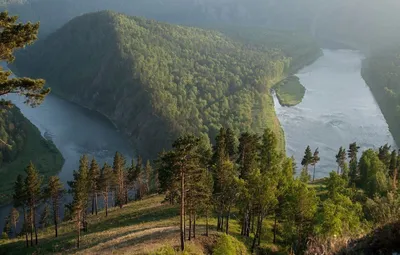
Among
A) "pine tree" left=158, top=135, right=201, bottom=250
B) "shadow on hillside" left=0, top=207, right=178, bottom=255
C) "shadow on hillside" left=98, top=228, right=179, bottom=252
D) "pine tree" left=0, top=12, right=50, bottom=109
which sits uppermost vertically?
"pine tree" left=0, top=12, right=50, bottom=109

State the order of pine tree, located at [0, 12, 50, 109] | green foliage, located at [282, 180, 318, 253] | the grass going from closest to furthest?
pine tree, located at [0, 12, 50, 109] → the grass → green foliage, located at [282, 180, 318, 253]

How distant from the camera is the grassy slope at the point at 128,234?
45.4 metres

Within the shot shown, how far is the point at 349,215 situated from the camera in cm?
4741

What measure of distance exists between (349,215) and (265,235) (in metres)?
15.3

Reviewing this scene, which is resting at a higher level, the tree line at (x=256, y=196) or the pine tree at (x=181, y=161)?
the pine tree at (x=181, y=161)

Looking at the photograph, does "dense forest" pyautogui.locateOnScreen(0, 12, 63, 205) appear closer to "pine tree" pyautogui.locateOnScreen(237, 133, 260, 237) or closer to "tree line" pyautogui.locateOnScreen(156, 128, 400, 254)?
"pine tree" pyautogui.locateOnScreen(237, 133, 260, 237)

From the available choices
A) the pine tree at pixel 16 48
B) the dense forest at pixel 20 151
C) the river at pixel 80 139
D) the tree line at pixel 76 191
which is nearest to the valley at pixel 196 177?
the pine tree at pixel 16 48

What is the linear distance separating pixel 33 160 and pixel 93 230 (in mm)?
95119

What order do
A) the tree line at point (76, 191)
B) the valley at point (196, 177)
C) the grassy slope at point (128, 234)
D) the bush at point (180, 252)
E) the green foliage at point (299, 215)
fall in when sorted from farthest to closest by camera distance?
the tree line at point (76, 191), the green foliage at point (299, 215), the grassy slope at point (128, 234), the bush at point (180, 252), the valley at point (196, 177)

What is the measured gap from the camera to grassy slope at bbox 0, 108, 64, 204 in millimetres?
137562

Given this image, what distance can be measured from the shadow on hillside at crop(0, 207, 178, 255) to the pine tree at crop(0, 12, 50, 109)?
1465 inches

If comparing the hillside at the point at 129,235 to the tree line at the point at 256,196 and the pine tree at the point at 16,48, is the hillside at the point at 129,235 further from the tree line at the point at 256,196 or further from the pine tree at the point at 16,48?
the pine tree at the point at 16,48

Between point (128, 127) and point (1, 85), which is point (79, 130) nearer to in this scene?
point (128, 127)

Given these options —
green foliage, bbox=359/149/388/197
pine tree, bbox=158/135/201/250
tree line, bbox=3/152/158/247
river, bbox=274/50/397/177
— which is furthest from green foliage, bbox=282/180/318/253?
river, bbox=274/50/397/177
